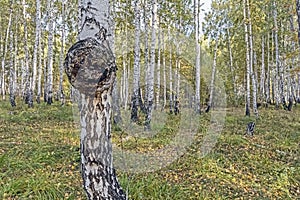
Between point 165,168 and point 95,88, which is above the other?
point 95,88

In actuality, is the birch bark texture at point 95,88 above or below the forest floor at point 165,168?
above

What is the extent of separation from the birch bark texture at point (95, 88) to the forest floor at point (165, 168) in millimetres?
1001

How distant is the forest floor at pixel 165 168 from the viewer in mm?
4746

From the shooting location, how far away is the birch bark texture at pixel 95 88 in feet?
10.0

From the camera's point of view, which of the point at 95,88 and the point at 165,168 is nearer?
the point at 95,88

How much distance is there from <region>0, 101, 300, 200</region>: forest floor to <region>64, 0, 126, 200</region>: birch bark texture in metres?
1.00

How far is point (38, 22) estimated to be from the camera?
1435 centimetres

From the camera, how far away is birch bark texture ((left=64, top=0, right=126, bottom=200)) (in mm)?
3057

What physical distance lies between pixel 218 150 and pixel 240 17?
42.8 ft

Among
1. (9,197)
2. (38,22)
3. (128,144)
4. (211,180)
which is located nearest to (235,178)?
(211,180)

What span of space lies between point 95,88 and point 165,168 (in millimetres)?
3739

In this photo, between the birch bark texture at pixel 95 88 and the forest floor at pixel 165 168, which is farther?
the forest floor at pixel 165 168

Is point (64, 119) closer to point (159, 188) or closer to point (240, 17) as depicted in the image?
point (159, 188)

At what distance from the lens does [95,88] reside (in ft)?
10.2
